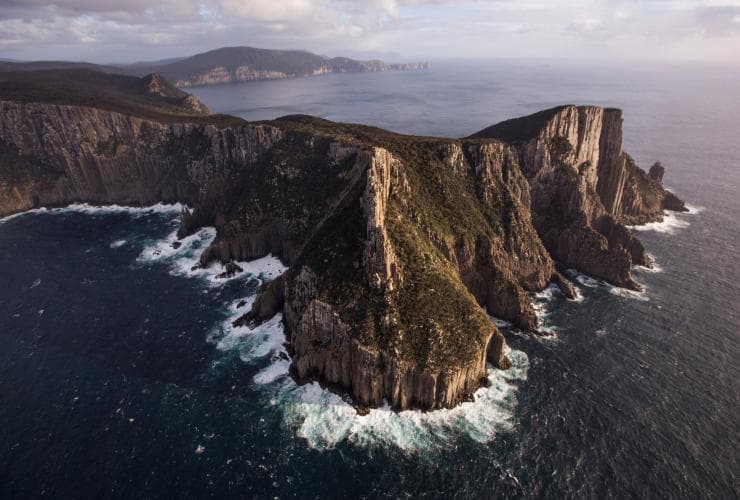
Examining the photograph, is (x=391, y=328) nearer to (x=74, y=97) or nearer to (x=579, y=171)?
(x=579, y=171)

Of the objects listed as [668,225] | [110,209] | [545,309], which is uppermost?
[110,209]

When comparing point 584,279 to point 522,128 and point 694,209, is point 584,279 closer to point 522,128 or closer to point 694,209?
point 522,128

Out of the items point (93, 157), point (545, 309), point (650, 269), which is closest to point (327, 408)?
point (545, 309)

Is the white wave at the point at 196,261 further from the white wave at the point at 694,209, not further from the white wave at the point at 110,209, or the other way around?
the white wave at the point at 694,209

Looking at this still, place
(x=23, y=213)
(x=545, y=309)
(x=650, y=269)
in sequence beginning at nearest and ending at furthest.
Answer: (x=545, y=309) → (x=650, y=269) → (x=23, y=213)

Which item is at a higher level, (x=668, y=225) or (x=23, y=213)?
(x=23, y=213)

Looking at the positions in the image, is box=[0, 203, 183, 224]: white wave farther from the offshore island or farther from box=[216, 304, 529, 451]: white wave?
box=[216, 304, 529, 451]: white wave

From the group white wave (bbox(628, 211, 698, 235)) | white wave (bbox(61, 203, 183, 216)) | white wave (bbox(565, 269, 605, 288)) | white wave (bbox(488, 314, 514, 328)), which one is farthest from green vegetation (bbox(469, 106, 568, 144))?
white wave (bbox(61, 203, 183, 216))

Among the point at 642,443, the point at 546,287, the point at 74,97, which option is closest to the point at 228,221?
the point at 546,287
